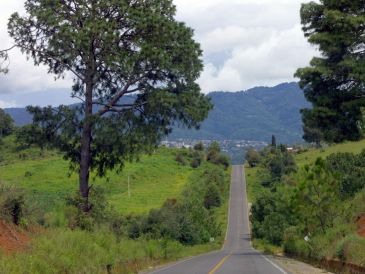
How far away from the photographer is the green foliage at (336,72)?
32.9 metres

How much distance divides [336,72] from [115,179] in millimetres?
83594

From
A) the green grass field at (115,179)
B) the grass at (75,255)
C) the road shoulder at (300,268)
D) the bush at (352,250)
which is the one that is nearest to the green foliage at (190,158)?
the green grass field at (115,179)

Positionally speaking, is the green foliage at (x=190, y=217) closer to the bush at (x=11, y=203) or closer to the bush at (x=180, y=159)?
the bush at (x=180, y=159)

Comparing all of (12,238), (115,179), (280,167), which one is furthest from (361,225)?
(280,167)

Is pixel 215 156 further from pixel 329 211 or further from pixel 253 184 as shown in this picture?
pixel 329 211

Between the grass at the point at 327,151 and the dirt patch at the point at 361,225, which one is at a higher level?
the grass at the point at 327,151

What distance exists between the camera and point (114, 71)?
25.5 metres

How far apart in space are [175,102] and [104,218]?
6831mm

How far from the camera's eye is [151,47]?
24.2m

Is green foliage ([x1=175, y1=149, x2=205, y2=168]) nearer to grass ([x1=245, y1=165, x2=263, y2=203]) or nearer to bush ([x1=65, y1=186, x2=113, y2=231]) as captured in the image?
grass ([x1=245, y1=165, x2=263, y2=203])

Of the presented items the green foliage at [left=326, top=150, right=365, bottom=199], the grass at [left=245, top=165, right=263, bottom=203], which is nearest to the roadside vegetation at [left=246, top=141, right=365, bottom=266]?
the green foliage at [left=326, top=150, right=365, bottom=199]

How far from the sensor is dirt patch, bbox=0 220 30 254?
16.6 m

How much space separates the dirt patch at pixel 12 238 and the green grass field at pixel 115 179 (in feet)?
200

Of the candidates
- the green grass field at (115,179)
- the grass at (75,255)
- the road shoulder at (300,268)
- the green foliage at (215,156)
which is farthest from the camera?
the green foliage at (215,156)
